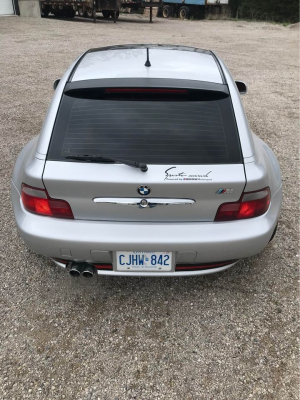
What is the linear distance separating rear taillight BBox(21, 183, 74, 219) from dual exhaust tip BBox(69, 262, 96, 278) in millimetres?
346

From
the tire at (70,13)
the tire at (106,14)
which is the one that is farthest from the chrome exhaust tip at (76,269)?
the tire at (106,14)

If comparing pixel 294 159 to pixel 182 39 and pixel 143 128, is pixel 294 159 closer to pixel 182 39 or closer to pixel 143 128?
pixel 143 128

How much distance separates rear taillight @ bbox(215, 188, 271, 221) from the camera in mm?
2121

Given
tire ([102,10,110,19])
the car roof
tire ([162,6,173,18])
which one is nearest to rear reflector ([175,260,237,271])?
the car roof

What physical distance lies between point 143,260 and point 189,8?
3032cm

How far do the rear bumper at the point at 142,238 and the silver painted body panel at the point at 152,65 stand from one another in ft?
3.38

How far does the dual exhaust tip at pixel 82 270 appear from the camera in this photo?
2.22 m

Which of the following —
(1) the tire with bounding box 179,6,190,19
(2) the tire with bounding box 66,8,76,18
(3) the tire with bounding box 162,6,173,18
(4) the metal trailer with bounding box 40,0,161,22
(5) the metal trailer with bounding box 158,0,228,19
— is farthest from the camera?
(3) the tire with bounding box 162,6,173,18

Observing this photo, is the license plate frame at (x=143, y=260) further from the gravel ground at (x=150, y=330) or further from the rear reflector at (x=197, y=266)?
the gravel ground at (x=150, y=330)

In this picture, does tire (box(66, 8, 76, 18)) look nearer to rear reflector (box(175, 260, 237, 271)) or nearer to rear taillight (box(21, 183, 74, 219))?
rear taillight (box(21, 183, 74, 219))

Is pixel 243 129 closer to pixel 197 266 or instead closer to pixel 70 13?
pixel 197 266

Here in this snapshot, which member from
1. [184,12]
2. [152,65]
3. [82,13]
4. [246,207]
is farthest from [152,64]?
[184,12]

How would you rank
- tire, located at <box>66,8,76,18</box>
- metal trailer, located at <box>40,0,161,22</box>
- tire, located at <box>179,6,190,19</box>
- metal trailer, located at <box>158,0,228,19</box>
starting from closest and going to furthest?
1. metal trailer, located at <box>40,0,161,22</box>
2. tire, located at <box>66,8,76,18</box>
3. metal trailer, located at <box>158,0,228,19</box>
4. tire, located at <box>179,6,190,19</box>

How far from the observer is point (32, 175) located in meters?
2.06
